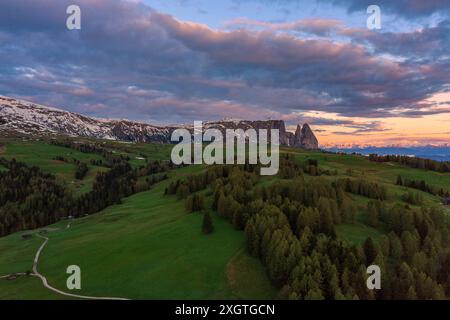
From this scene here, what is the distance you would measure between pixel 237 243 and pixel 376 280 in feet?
125

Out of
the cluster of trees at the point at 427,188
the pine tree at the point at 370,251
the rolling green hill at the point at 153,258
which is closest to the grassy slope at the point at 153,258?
the rolling green hill at the point at 153,258

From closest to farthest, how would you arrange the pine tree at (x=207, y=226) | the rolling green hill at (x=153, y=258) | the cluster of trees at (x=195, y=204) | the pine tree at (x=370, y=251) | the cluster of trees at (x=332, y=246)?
the cluster of trees at (x=332, y=246), the rolling green hill at (x=153, y=258), the pine tree at (x=370, y=251), the pine tree at (x=207, y=226), the cluster of trees at (x=195, y=204)

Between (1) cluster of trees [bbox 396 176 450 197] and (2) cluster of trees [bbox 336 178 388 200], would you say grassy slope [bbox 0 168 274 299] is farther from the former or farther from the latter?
(1) cluster of trees [bbox 396 176 450 197]

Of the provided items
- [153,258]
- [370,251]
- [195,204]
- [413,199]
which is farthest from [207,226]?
[413,199]

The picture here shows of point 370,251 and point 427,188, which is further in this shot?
point 427,188

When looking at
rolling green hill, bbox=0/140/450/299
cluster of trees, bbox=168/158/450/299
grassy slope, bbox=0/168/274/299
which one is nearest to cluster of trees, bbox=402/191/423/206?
rolling green hill, bbox=0/140/450/299

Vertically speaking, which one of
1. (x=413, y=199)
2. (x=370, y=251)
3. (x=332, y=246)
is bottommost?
(x=370, y=251)


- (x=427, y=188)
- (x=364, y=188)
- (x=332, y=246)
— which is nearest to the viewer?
(x=332, y=246)

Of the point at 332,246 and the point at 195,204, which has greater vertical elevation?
the point at 195,204

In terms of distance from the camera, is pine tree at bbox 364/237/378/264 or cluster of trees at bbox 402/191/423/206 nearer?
pine tree at bbox 364/237/378/264

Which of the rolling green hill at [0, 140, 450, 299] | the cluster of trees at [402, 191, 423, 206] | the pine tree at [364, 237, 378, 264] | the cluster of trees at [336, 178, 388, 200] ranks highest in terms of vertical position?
the cluster of trees at [336, 178, 388, 200]

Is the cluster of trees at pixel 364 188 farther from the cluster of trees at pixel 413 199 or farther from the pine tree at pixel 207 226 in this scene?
the pine tree at pixel 207 226

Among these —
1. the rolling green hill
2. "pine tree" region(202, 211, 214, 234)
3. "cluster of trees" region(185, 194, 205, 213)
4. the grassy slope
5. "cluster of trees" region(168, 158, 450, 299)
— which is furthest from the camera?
"cluster of trees" region(185, 194, 205, 213)

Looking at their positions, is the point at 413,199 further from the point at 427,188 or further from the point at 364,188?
the point at 427,188
